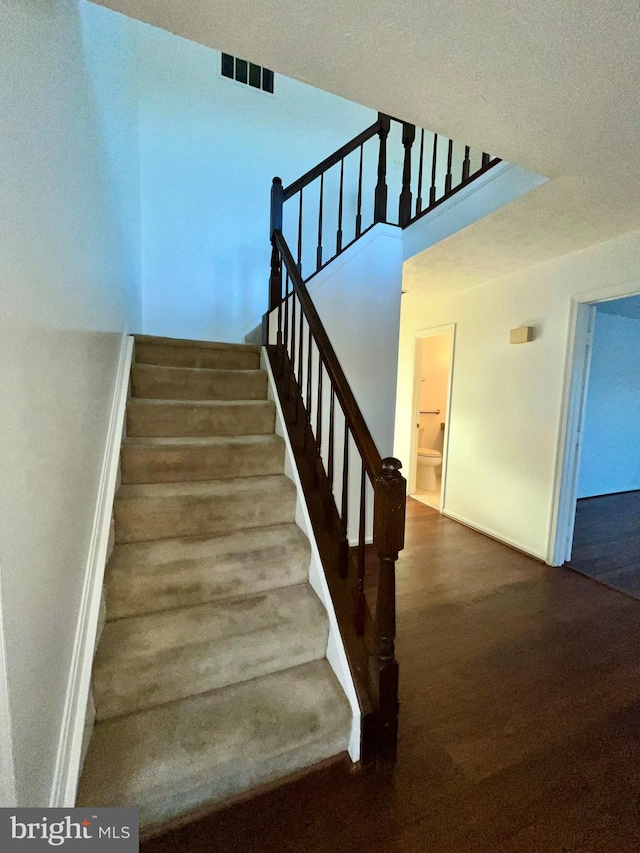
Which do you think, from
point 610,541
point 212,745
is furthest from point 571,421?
point 212,745

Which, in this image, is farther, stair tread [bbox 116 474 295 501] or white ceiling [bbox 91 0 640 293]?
stair tread [bbox 116 474 295 501]

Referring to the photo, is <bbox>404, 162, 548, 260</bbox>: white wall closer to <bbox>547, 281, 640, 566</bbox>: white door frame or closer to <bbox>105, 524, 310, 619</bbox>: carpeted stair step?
<bbox>547, 281, 640, 566</bbox>: white door frame

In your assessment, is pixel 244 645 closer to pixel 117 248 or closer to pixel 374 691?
pixel 374 691

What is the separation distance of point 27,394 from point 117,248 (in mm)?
1510

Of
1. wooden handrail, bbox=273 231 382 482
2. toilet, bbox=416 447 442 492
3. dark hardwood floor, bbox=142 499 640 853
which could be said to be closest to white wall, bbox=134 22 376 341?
wooden handrail, bbox=273 231 382 482

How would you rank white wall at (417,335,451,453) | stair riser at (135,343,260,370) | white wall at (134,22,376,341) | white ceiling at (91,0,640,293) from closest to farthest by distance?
white ceiling at (91,0,640,293) → stair riser at (135,343,260,370) → white wall at (134,22,376,341) → white wall at (417,335,451,453)

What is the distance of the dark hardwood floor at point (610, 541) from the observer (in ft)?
8.48

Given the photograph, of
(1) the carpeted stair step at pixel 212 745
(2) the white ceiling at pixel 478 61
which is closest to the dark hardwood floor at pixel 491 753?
(1) the carpeted stair step at pixel 212 745

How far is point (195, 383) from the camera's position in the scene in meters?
2.27

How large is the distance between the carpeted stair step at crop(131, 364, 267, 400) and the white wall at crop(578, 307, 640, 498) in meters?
4.19

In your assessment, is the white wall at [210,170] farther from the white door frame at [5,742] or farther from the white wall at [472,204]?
the white door frame at [5,742]

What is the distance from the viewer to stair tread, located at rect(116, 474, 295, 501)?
1.69 m

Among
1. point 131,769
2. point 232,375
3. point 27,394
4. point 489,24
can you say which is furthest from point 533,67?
point 131,769

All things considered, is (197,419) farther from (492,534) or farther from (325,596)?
(492,534)
